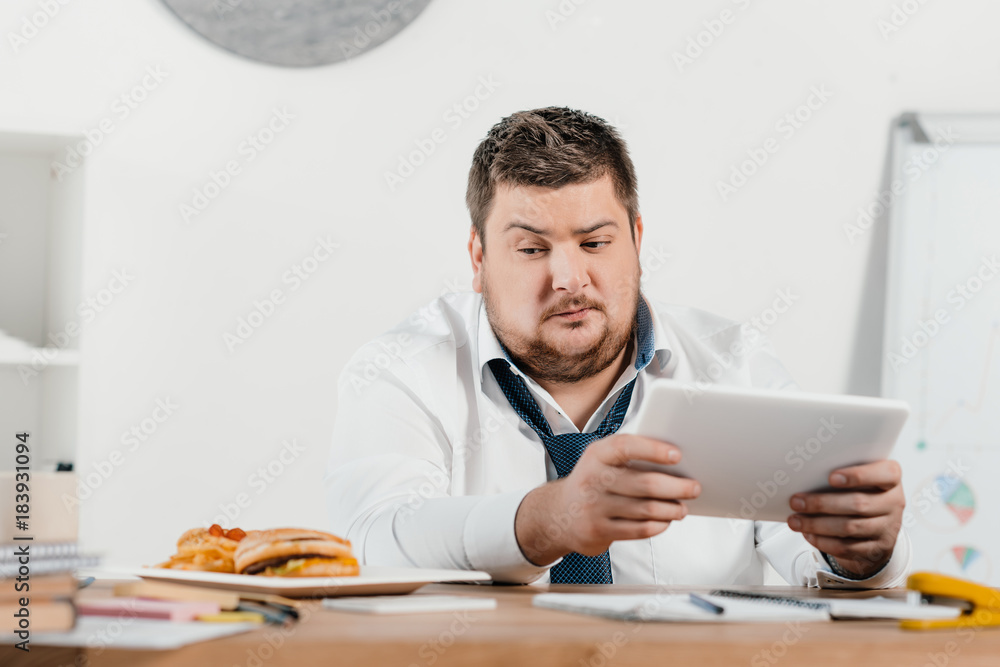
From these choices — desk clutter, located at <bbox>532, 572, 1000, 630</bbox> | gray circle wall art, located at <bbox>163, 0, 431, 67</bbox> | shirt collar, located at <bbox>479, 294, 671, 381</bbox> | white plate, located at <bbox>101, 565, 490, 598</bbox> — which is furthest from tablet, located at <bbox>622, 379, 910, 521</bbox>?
gray circle wall art, located at <bbox>163, 0, 431, 67</bbox>

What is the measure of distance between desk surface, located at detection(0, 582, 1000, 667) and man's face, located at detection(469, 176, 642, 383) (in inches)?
34.3

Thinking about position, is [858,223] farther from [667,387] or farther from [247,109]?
[667,387]

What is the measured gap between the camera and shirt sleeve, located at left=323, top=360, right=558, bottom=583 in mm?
1037

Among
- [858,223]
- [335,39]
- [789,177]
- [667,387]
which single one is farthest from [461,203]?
[667,387]

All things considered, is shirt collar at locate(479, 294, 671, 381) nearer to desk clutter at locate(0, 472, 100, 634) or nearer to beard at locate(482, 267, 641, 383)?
beard at locate(482, 267, 641, 383)

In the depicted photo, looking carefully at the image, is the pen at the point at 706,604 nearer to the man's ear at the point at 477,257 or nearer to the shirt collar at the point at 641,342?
the shirt collar at the point at 641,342

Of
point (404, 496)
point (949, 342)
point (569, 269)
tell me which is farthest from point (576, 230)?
point (949, 342)

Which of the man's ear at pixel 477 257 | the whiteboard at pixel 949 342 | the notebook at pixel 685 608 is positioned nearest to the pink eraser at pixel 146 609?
the notebook at pixel 685 608

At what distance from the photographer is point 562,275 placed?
1482 mm

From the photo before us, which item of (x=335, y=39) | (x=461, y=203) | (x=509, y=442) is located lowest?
(x=509, y=442)

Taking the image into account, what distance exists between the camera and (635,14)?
2.27 meters

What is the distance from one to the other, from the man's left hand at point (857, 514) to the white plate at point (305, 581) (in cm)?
40

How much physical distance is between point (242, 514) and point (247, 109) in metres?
0.93

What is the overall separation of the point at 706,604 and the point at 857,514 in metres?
0.36
